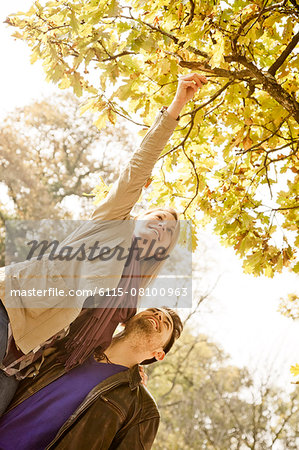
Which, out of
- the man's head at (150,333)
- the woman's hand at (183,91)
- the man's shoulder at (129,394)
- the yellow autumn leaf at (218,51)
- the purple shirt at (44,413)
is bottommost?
the purple shirt at (44,413)

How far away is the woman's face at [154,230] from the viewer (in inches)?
92.4

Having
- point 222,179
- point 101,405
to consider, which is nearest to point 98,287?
point 101,405

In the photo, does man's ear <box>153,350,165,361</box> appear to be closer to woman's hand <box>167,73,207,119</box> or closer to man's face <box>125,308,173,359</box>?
man's face <box>125,308,173,359</box>

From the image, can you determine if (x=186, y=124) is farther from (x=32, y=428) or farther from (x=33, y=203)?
(x=33, y=203)

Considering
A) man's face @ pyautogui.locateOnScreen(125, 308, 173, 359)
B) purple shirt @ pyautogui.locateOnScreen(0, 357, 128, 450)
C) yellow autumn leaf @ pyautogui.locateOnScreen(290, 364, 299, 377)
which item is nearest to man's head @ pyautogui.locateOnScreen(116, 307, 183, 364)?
man's face @ pyautogui.locateOnScreen(125, 308, 173, 359)

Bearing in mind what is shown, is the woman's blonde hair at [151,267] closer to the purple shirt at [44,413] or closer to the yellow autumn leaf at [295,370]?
the purple shirt at [44,413]

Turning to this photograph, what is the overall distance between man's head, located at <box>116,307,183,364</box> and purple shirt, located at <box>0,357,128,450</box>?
0.24m

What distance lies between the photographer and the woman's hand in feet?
6.65

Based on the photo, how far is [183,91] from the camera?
6.72 ft

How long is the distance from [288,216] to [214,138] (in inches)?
27.6

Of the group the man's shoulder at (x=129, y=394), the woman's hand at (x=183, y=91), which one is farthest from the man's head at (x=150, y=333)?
the woman's hand at (x=183, y=91)

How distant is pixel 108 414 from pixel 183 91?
4.79 ft

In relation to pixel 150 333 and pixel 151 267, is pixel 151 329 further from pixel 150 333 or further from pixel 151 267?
pixel 151 267

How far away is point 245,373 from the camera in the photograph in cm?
1143
